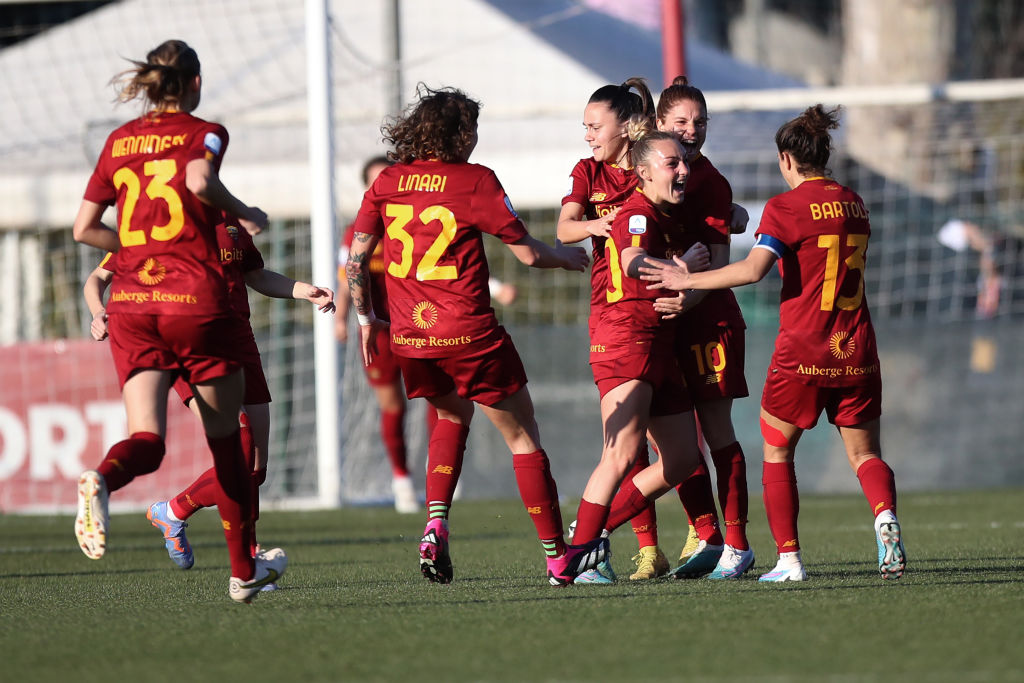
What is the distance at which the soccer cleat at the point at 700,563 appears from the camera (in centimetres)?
572

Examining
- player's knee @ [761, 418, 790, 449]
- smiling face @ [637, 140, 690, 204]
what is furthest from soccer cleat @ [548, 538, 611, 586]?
smiling face @ [637, 140, 690, 204]

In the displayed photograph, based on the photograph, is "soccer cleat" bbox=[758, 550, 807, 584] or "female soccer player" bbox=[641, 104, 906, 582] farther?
"soccer cleat" bbox=[758, 550, 807, 584]

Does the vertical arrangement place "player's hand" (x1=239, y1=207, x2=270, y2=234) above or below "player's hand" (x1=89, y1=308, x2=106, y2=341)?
above

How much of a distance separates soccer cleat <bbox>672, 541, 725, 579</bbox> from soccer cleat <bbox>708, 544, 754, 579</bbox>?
53 mm

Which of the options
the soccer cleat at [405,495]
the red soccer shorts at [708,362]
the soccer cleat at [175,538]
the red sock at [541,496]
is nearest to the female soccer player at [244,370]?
the soccer cleat at [175,538]

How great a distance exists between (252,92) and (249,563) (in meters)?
8.95

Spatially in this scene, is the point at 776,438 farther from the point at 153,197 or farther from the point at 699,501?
the point at 153,197

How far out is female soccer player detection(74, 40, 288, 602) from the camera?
4.52m

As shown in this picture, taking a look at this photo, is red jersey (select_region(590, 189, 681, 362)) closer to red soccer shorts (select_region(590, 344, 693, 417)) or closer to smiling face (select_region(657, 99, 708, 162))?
red soccer shorts (select_region(590, 344, 693, 417))

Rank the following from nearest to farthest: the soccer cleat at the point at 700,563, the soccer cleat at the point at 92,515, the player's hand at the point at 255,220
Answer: the soccer cleat at the point at 92,515, the player's hand at the point at 255,220, the soccer cleat at the point at 700,563

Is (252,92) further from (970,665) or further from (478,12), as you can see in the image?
(970,665)

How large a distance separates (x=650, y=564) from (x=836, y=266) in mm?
1477

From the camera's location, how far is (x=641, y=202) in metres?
5.38

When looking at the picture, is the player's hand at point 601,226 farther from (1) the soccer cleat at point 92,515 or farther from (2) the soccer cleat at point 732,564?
(1) the soccer cleat at point 92,515
